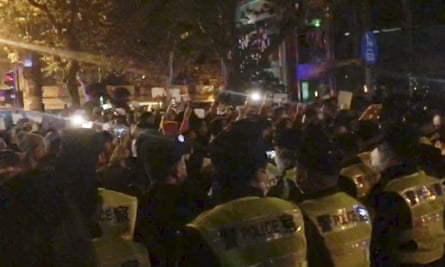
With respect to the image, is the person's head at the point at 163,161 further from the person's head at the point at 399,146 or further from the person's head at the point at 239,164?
the person's head at the point at 399,146

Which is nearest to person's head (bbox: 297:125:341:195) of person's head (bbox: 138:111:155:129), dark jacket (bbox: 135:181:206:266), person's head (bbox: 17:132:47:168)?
dark jacket (bbox: 135:181:206:266)

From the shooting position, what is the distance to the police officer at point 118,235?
412 cm

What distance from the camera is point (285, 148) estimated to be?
22.5ft

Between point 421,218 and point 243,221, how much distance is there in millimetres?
1558

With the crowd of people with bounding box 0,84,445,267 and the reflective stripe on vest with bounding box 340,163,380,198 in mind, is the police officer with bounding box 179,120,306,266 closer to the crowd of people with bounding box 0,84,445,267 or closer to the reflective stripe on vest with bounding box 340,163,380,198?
the crowd of people with bounding box 0,84,445,267

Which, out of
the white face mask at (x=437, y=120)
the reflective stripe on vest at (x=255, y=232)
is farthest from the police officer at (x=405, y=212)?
the white face mask at (x=437, y=120)

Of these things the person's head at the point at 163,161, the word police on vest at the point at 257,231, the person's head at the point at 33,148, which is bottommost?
the word police on vest at the point at 257,231

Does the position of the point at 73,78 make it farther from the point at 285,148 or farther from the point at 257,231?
the point at 257,231

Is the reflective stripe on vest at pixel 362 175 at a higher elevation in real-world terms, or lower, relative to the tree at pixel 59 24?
lower

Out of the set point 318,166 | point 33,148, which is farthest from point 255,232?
point 33,148

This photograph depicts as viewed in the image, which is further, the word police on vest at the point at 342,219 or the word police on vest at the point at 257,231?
the word police on vest at the point at 342,219

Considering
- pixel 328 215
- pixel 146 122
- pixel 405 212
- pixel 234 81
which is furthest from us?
pixel 234 81

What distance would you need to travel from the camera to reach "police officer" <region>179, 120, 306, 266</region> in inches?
150

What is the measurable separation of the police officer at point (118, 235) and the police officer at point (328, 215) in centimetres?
91
